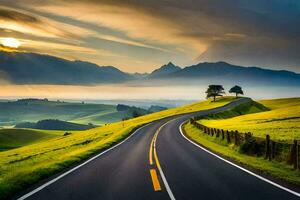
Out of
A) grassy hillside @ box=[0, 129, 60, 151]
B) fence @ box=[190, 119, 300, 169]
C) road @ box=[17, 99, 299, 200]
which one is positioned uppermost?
fence @ box=[190, 119, 300, 169]

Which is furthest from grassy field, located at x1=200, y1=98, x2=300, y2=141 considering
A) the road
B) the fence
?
the road

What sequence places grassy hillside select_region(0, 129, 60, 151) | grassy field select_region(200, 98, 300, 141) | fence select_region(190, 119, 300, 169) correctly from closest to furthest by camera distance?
fence select_region(190, 119, 300, 169) → grassy field select_region(200, 98, 300, 141) → grassy hillside select_region(0, 129, 60, 151)

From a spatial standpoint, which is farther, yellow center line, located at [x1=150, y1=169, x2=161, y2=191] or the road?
yellow center line, located at [x1=150, y1=169, x2=161, y2=191]

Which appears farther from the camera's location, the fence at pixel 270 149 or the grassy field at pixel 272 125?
the grassy field at pixel 272 125

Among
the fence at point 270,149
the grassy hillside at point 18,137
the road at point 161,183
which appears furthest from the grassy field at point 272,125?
the grassy hillside at point 18,137

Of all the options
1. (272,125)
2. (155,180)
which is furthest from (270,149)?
(272,125)

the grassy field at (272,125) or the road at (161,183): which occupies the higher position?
the grassy field at (272,125)

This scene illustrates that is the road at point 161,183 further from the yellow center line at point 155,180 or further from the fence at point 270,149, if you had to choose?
the fence at point 270,149

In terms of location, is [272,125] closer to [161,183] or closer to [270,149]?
[270,149]

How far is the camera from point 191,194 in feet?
38.4

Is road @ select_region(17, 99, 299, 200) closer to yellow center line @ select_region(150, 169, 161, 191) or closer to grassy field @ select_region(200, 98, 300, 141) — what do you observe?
yellow center line @ select_region(150, 169, 161, 191)

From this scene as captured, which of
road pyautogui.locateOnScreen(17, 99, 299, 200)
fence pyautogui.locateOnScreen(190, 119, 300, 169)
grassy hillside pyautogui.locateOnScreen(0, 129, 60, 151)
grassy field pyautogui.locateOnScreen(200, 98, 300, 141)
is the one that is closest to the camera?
road pyautogui.locateOnScreen(17, 99, 299, 200)

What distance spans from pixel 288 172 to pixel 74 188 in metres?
9.67

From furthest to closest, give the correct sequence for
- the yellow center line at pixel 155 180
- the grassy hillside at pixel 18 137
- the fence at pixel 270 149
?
the grassy hillside at pixel 18 137 → the fence at pixel 270 149 → the yellow center line at pixel 155 180
